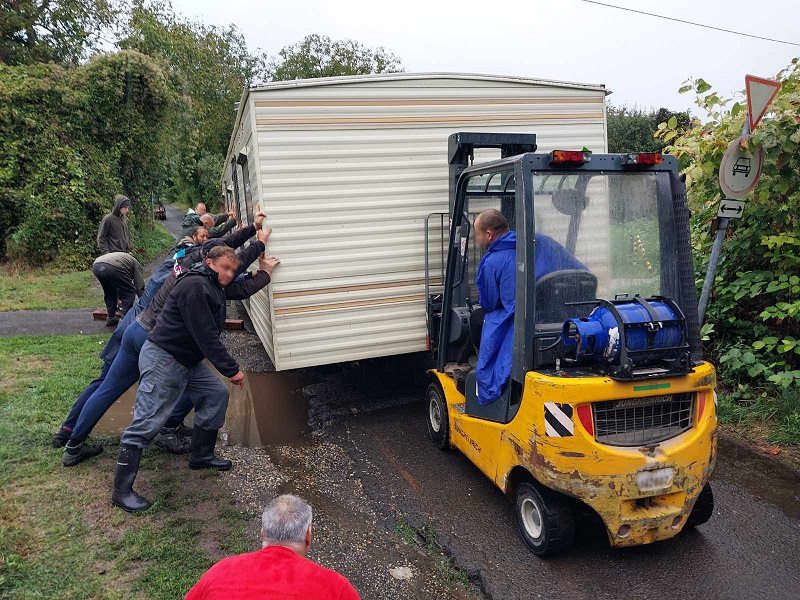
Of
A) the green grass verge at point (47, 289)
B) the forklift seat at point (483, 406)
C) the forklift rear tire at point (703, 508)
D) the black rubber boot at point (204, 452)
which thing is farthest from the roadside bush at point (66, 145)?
the forklift rear tire at point (703, 508)

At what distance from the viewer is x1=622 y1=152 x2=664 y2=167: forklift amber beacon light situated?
3.45 meters

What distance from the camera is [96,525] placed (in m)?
3.55

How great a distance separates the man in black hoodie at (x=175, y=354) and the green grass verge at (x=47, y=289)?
6.60 metres

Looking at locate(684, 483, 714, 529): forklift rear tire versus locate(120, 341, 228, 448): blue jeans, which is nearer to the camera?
locate(684, 483, 714, 529): forklift rear tire

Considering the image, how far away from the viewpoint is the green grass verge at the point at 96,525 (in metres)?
3.03

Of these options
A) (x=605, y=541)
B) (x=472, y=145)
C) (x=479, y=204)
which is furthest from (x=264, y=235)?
(x=605, y=541)

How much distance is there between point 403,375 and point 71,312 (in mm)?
5944

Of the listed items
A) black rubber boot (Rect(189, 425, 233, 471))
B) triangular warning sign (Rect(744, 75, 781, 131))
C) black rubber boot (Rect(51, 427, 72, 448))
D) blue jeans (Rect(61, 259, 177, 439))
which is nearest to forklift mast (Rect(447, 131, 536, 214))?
triangular warning sign (Rect(744, 75, 781, 131))

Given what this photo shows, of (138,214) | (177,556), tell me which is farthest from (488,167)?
(138,214)

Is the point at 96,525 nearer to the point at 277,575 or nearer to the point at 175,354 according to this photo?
the point at 175,354

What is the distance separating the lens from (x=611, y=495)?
301 cm

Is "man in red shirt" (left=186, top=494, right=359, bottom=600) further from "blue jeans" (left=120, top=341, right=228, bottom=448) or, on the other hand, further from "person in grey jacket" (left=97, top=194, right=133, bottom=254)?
"person in grey jacket" (left=97, top=194, right=133, bottom=254)

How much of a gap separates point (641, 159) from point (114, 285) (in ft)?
23.2

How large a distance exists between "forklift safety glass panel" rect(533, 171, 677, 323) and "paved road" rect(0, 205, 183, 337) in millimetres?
6596
